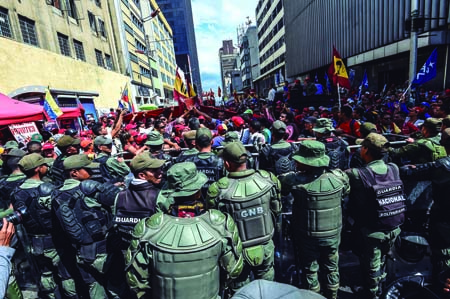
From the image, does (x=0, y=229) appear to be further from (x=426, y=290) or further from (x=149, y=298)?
(x=426, y=290)

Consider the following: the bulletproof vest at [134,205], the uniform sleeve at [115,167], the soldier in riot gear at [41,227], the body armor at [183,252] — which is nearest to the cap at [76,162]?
the soldier in riot gear at [41,227]

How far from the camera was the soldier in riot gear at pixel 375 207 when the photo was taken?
3059mm

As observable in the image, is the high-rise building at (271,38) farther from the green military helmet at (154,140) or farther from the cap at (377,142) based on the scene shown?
the cap at (377,142)

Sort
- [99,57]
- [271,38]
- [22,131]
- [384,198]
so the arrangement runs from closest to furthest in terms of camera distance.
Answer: [384,198], [22,131], [99,57], [271,38]

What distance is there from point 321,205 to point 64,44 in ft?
73.0

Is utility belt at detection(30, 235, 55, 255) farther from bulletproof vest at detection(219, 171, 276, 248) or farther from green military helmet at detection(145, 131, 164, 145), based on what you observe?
bulletproof vest at detection(219, 171, 276, 248)

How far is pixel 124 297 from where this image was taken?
3.36 m

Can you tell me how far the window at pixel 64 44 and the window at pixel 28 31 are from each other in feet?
9.01

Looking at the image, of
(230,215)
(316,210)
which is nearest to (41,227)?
(230,215)

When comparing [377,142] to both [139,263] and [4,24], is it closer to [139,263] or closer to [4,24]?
[139,263]

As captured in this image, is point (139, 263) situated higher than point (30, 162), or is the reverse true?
point (30, 162)

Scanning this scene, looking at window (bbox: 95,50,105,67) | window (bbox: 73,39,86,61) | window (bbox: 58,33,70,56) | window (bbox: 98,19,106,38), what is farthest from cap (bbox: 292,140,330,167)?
window (bbox: 98,19,106,38)

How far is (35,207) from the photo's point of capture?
3.36m

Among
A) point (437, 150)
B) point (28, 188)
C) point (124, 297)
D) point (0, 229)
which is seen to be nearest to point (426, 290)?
point (437, 150)
